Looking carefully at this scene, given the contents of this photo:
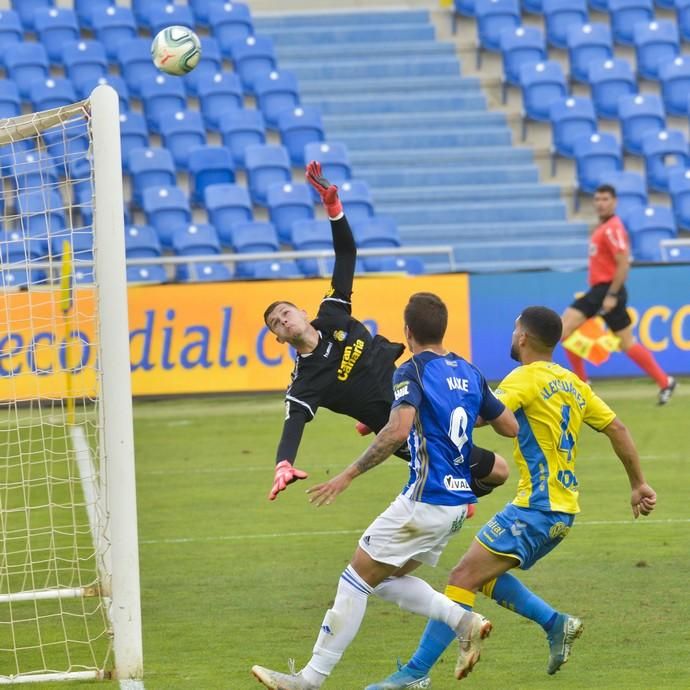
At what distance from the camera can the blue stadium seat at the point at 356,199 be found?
21609 mm

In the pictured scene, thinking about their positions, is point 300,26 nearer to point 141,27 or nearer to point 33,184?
point 141,27

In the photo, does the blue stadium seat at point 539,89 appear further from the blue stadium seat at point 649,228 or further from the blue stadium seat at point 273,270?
the blue stadium seat at point 273,270

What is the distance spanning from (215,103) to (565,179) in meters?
5.74

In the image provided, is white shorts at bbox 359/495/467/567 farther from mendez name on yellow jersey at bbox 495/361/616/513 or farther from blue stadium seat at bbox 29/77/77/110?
blue stadium seat at bbox 29/77/77/110

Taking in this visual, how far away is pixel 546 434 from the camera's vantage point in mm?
6797

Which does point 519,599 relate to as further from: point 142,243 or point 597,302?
point 142,243

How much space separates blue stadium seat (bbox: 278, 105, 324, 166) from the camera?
2347cm

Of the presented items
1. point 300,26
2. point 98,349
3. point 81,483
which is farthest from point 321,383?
point 300,26

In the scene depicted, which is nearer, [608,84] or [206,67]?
[206,67]

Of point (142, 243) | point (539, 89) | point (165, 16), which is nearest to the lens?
point (142, 243)

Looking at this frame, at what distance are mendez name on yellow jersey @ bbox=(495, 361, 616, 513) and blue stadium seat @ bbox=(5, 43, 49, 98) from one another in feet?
57.0

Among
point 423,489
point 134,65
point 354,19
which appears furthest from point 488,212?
point 423,489

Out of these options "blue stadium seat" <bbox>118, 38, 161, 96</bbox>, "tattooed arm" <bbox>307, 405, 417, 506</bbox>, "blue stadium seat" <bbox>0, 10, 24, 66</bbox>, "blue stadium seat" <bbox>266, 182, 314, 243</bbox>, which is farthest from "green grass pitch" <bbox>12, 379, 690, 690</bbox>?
"blue stadium seat" <bbox>0, 10, 24, 66</bbox>

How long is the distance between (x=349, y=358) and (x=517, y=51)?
17596 millimetres
